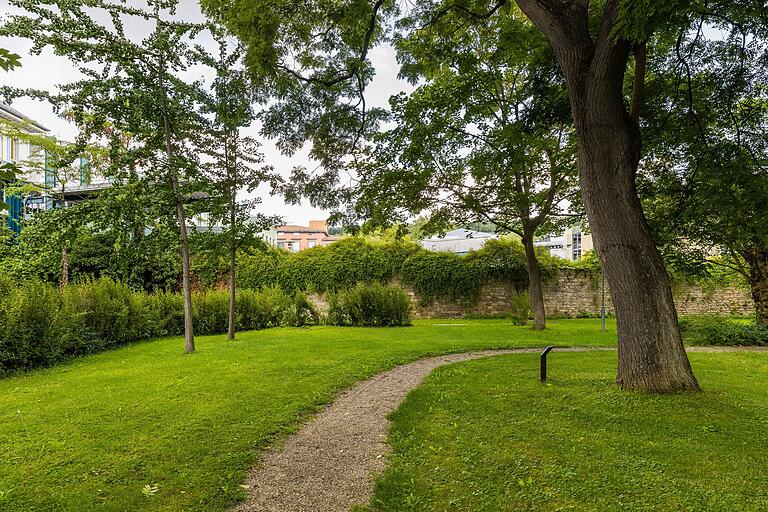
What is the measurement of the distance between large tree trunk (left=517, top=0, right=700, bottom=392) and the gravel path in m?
3.02

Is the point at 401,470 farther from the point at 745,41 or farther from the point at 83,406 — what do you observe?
the point at 745,41

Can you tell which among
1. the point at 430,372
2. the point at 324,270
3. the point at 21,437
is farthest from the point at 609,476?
the point at 324,270

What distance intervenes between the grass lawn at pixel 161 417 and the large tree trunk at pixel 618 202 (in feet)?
4.24

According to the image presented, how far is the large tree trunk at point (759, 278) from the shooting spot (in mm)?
12172

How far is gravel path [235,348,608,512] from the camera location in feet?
9.88

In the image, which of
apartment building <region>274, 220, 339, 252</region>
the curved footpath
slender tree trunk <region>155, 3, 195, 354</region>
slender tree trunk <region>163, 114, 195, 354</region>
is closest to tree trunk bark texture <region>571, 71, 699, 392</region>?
the curved footpath

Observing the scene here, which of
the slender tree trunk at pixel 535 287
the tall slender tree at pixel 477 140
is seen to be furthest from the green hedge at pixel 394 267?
the slender tree trunk at pixel 535 287

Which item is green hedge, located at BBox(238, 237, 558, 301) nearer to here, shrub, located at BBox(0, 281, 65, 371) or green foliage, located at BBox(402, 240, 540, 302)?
green foliage, located at BBox(402, 240, 540, 302)

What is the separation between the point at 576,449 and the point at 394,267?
16.6 meters

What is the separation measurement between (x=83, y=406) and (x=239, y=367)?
8.38ft

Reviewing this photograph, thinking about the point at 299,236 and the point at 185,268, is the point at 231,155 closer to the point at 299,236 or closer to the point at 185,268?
the point at 185,268

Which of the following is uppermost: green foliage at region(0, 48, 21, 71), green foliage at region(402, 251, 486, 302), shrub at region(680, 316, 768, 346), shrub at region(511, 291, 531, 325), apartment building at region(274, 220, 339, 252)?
apartment building at region(274, 220, 339, 252)

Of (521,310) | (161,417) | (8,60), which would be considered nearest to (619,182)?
(8,60)

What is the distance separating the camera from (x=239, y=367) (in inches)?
301
